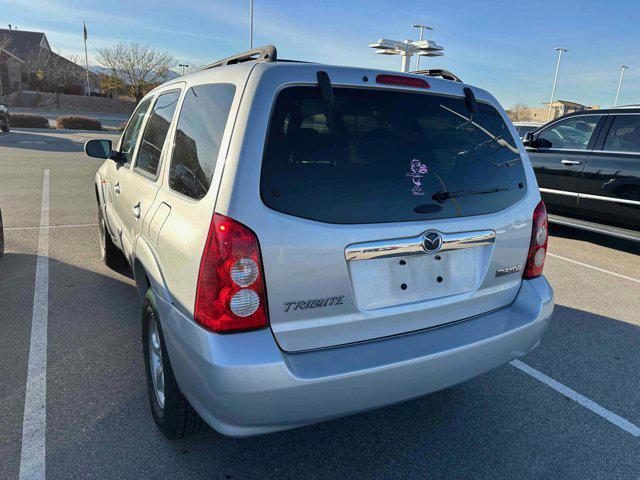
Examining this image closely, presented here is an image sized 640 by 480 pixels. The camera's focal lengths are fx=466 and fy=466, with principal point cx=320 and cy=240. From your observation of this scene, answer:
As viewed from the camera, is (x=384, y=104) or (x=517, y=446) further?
(x=517, y=446)

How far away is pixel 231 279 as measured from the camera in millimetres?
1785

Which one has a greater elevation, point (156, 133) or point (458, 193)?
point (156, 133)

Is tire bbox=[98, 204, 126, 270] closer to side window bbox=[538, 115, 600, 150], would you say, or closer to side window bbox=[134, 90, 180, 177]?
side window bbox=[134, 90, 180, 177]

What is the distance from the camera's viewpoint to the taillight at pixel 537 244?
248cm

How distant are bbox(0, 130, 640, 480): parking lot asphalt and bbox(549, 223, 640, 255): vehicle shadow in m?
2.83

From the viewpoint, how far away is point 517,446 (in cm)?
252

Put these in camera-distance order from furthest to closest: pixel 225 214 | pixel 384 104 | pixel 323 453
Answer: pixel 323 453 < pixel 384 104 < pixel 225 214

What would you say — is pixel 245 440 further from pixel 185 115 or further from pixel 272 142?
pixel 185 115

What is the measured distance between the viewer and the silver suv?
179 centimetres

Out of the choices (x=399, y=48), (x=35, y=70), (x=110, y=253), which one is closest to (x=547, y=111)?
(x=399, y=48)

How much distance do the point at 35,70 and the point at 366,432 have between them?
61.3 metres

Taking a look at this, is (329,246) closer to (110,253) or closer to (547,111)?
(110,253)

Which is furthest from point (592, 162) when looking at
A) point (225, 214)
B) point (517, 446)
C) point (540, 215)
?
point (225, 214)

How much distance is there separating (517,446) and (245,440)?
1466mm
